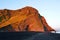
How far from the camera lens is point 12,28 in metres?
198

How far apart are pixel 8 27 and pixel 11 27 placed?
321cm

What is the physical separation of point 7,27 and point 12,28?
5.65 m

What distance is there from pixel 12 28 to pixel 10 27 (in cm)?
323

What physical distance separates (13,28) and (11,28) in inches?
194

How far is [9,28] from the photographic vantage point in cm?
19650

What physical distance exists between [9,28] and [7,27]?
245cm

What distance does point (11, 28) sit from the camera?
19500cm

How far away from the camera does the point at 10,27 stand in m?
200

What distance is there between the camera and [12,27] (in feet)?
653

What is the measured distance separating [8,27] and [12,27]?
4.27m

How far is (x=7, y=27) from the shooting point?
196 meters

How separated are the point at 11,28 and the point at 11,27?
3513 millimetres

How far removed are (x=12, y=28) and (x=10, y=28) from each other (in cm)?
262

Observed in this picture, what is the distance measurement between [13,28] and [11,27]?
2.63 metres
